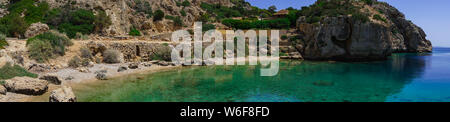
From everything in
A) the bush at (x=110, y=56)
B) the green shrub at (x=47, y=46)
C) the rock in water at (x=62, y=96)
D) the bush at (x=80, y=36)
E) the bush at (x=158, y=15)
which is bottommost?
the rock in water at (x=62, y=96)

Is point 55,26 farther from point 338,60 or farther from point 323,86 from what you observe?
point 338,60

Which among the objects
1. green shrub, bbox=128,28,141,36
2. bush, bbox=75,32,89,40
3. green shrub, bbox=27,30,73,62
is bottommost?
green shrub, bbox=27,30,73,62

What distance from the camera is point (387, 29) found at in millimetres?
28094

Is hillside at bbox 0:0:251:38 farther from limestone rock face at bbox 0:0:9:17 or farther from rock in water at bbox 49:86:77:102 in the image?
rock in water at bbox 49:86:77:102

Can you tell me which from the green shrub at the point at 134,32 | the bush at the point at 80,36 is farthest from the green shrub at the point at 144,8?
the bush at the point at 80,36

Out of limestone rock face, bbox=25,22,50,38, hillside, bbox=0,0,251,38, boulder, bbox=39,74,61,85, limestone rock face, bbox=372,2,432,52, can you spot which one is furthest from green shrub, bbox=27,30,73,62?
limestone rock face, bbox=372,2,432,52

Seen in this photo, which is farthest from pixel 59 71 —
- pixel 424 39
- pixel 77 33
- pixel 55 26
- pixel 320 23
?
pixel 424 39

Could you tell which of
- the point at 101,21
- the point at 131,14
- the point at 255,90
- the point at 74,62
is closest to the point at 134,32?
the point at 131,14

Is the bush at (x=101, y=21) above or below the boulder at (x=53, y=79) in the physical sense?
above

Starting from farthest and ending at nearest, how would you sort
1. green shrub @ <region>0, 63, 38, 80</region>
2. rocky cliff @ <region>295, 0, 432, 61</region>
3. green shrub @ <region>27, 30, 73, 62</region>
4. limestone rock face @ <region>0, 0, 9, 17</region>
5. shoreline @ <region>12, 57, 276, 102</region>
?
rocky cliff @ <region>295, 0, 432, 61</region> < limestone rock face @ <region>0, 0, 9, 17</region> < green shrub @ <region>27, 30, 73, 62</region> < green shrub @ <region>0, 63, 38, 80</region> < shoreline @ <region>12, 57, 276, 102</region>

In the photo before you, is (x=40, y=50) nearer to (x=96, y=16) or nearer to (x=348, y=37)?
(x=96, y=16)

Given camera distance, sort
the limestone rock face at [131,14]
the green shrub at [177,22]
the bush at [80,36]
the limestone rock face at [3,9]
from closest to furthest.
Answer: the bush at [80,36] → the limestone rock face at [3,9] → the limestone rock face at [131,14] → the green shrub at [177,22]

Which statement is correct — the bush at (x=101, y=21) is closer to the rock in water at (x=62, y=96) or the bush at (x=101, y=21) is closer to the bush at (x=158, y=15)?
the bush at (x=158, y=15)

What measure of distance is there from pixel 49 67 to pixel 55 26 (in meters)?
13.1
